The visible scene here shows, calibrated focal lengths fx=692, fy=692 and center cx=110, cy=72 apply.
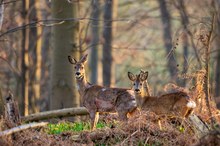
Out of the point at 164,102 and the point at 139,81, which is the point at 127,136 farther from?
the point at 139,81

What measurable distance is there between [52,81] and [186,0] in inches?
456

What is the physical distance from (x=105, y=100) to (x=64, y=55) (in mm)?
4623

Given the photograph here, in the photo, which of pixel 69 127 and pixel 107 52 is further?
pixel 107 52

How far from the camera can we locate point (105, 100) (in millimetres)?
12961

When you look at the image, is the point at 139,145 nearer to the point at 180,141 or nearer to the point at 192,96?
the point at 180,141

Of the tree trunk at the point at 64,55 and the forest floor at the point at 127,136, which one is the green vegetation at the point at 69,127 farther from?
the tree trunk at the point at 64,55

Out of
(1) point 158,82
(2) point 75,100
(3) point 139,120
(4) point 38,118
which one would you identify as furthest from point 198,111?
(1) point 158,82

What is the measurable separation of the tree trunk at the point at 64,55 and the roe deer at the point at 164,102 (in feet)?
15.0

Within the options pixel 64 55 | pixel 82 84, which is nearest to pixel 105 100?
pixel 82 84

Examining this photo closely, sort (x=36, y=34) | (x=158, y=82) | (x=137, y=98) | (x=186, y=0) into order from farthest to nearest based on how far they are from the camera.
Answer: (x=158, y=82)
(x=186, y=0)
(x=36, y=34)
(x=137, y=98)

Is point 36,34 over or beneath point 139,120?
over

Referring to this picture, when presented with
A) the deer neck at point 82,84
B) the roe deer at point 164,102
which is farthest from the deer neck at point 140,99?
the deer neck at point 82,84

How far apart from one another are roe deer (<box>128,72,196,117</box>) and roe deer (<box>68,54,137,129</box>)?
175 millimetres

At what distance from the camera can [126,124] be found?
1152 centimetres
